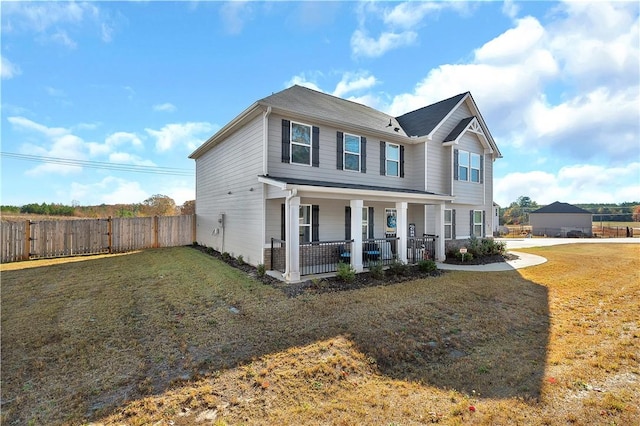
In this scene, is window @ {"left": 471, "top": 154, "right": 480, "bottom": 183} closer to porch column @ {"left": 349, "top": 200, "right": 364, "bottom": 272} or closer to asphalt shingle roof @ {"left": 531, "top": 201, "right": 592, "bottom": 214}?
porch column @ {"left": 349, "top": 200, "right": 364, "bottom": 272}

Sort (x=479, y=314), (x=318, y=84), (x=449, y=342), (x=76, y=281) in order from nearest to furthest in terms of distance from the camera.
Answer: (x=449, y=342), (x=479, y=314), (x=76, y=281), (x=318, y=84)

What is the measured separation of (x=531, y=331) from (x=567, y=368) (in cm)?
157

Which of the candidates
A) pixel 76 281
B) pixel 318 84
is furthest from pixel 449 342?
pixel 318 84

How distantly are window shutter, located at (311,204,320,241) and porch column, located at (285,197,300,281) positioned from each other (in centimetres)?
253

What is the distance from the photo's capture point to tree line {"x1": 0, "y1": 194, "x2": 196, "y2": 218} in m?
20.4

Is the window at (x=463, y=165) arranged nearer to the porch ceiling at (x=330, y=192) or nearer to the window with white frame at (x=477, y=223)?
the window with white frame at (x=477, y=223)

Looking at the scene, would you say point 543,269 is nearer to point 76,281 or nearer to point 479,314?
point 479,314

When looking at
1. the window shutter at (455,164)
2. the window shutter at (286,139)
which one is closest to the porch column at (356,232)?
the window shutter at (286,139)

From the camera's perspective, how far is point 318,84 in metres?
16.2

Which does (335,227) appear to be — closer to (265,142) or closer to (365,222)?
(365,222)

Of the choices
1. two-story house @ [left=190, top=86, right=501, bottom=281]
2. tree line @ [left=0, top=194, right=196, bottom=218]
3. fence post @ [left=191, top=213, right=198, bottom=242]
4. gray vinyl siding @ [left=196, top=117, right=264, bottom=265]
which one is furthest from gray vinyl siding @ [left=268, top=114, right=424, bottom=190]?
tree line @ [left=0, top=194, right=196, bottom=218]

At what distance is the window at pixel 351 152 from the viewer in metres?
11.5

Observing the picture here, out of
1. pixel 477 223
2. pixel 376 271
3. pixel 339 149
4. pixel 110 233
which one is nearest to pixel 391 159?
pixel 339 149

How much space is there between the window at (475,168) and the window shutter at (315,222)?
963cm
